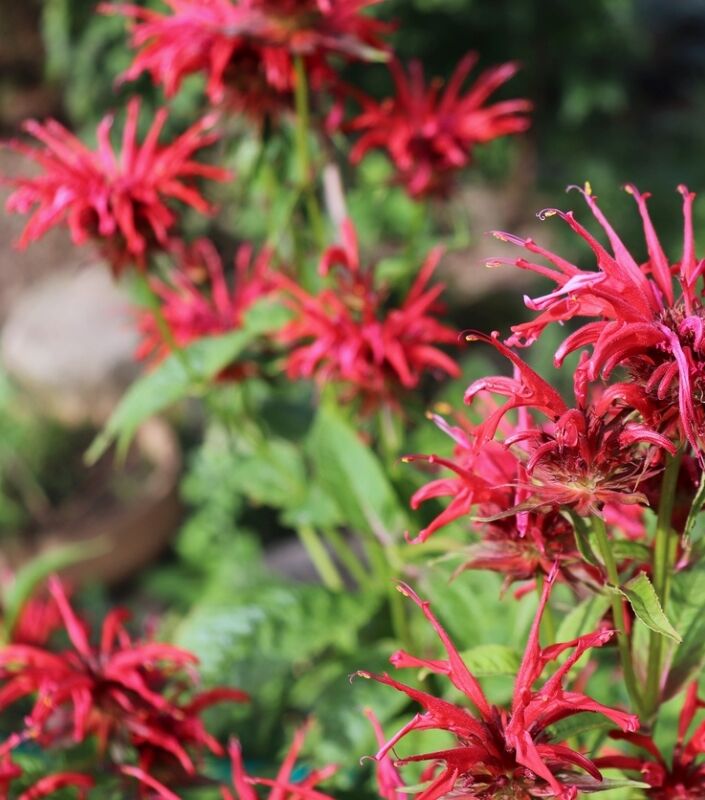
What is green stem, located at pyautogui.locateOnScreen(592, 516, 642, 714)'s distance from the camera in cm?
42

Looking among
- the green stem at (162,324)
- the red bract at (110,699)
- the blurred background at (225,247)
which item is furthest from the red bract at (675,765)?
the blurred background at (225,247)

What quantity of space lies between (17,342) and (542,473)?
89.5 inches

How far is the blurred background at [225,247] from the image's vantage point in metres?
2.06

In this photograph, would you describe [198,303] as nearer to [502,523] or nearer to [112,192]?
[112,192]

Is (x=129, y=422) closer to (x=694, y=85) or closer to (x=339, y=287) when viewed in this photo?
(x=339, y=287)

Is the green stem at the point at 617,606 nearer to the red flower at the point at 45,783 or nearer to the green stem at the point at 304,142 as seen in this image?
the red flower at the point at 45,783

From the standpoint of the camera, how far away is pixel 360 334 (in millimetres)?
814

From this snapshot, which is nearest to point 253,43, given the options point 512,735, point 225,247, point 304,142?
point 304,142

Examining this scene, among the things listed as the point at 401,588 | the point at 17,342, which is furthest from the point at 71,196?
the point at 17,342

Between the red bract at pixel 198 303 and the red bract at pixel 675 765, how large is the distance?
1.89ft

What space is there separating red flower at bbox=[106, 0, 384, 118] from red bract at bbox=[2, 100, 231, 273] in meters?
0.05

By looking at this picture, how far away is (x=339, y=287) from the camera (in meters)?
0.86

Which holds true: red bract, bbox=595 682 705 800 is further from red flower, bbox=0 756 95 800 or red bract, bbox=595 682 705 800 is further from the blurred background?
the blurred background

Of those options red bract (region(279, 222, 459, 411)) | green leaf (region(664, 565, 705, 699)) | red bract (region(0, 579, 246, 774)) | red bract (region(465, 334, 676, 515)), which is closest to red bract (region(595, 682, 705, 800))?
green leaf (region(664, 565, 705, 699))
